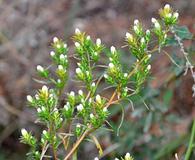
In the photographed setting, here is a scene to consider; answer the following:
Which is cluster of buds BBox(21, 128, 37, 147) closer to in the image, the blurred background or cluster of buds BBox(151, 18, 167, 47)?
cluster of buds BBox(151, 18, 167, 47)

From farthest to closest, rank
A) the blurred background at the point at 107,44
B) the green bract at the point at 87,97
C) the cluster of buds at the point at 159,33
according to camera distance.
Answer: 1. the blurred background at the point at 107,44
2. the cluster of buds at the point at 159,33
3. the green bract at the point at 87,97

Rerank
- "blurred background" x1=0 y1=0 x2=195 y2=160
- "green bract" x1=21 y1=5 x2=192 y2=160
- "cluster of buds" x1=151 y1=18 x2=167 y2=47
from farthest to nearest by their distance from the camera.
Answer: "blurred background" x1=0 y1=0 x2=195 y2=160, "cluster of buds" x1=151 y1=18 x2=167 y2=47, "green bract" x1=21 y1=5 x2=192 y2=160

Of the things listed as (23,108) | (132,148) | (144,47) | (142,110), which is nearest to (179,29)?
(144,47)

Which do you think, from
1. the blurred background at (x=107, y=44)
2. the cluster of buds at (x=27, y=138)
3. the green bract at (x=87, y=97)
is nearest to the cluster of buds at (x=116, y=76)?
the green bract at (x=87, y=97)

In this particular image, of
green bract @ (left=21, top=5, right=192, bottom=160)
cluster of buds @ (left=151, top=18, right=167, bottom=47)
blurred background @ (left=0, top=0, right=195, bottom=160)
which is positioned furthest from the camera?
blurred background @ (left=0, top=0, right=195, bottom=160)

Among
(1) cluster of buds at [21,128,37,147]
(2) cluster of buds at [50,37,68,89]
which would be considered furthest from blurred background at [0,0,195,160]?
(1) cluster of buds at [21,128,37,147]

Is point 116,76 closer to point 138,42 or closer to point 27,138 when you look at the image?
point 138,42

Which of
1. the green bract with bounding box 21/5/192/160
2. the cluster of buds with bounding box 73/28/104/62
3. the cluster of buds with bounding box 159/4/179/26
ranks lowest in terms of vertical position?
the green bract with bounding box 21/5/192/160

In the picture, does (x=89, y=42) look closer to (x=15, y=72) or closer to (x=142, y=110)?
(x=142, y=110)

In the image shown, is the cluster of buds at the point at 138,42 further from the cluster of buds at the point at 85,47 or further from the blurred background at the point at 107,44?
the blurred background at the point at 107,44
